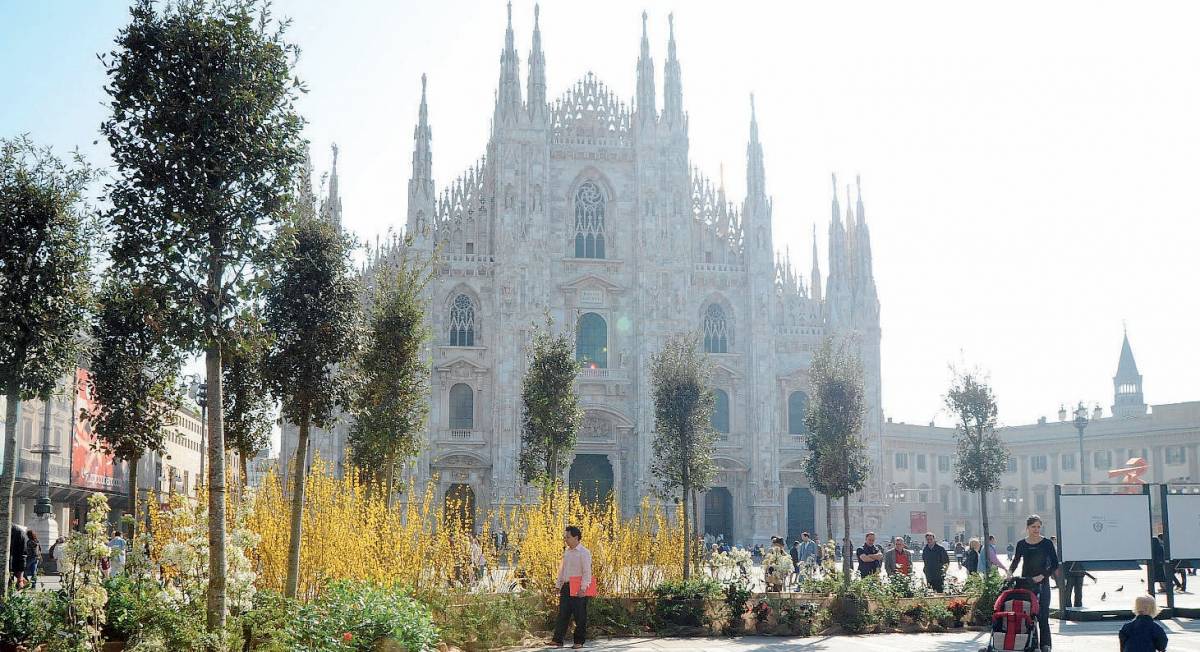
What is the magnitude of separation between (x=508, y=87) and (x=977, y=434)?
1032 inches

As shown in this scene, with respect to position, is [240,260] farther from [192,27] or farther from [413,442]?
[413,442]

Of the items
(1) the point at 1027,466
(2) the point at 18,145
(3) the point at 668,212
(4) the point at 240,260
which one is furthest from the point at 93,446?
(1) the point at 1027,466

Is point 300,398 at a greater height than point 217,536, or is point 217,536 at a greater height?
point 300,398

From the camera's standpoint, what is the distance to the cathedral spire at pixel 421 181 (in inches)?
1828

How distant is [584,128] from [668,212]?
212 inches

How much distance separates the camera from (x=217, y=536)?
37.6 feet

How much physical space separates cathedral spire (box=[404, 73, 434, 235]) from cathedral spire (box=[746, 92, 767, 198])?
13.7 m

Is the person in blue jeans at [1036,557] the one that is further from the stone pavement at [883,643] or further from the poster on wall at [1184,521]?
the poster on wall at [1184,521]

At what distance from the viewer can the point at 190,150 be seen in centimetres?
1199

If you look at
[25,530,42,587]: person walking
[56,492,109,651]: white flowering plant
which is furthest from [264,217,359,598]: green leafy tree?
[25,530,42,587]: person walking

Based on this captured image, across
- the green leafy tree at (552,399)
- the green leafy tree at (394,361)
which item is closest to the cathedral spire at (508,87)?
the green leafy tree at (552,399)

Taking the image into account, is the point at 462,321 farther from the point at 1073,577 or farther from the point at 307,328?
the point at 307,328

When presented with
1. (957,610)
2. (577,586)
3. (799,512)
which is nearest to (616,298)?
(799,512)

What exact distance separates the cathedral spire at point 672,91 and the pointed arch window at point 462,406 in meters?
14.2
